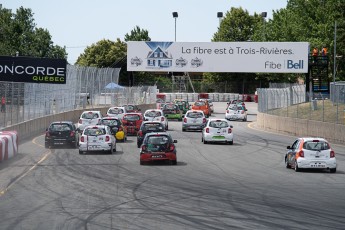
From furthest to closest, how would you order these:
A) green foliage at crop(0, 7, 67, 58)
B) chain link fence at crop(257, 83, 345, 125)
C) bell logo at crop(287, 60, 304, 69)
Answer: green foliage at crop(0, 7, 67, 58) < bell logo at crop(287, 60, 304, 69) < chain link fence at crop(257, 83, 345, 125)

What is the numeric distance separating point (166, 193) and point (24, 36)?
305 ft

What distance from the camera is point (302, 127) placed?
48594 mm

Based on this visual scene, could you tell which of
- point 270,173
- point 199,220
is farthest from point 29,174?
point 199,220

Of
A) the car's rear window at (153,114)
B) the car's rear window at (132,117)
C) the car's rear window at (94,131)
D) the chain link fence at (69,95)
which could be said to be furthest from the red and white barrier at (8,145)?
the car's rear window at (153,114)

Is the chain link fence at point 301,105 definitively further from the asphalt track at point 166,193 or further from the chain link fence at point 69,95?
the chain link fence at point 69,95

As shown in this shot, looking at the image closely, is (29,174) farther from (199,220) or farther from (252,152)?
(252,152)

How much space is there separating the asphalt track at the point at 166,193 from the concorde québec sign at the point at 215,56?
35.6 meters

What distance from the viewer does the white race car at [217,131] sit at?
40.4 metres

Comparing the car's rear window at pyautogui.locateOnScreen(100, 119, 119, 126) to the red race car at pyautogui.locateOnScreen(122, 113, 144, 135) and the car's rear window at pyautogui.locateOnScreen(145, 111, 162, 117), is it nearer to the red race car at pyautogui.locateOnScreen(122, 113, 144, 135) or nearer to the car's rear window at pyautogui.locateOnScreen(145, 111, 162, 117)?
the red race car at pyautogui.locateOnScreen(122, 113, 144, 135)

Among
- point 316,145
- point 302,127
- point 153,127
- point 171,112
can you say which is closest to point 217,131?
point 153,127

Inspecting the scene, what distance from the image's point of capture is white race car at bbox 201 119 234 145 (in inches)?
1591

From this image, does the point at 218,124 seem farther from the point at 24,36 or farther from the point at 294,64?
the point at 24,36

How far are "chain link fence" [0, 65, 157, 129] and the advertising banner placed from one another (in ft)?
2.57

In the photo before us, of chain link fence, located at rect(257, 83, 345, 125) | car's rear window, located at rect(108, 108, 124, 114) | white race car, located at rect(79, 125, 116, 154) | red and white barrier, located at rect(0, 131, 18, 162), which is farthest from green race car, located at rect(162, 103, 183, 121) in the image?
red and white barrier, located at rect(0, 131, 18, 162)
